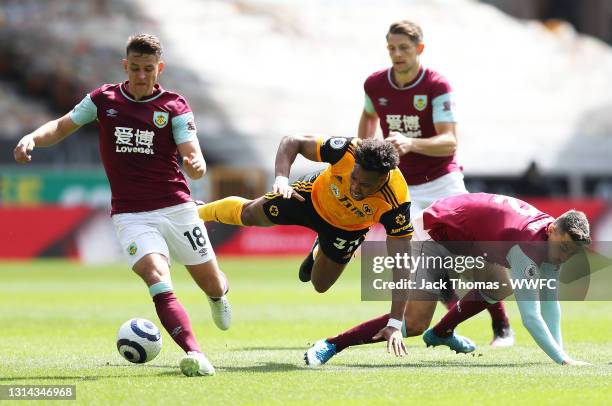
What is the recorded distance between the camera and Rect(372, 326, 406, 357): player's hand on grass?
24.7ft

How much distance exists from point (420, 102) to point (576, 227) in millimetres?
2712

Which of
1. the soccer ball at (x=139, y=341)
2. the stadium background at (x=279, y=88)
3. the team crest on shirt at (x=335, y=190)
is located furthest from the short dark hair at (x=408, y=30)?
the stadium background at (x=279, y=88)

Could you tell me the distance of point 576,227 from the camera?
737 cm

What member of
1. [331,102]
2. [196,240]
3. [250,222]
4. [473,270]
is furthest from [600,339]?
[331,102]

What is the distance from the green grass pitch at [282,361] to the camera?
21.4 ft

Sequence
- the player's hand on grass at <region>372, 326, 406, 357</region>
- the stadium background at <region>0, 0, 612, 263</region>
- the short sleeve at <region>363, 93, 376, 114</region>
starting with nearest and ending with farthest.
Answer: the player's hand on grass at <region>372, 326, 406, 357</region> < the short sleeve at <region>363, 93, 376, 114</region> < the stadium background at <region>0, 0, 612, 263</region>

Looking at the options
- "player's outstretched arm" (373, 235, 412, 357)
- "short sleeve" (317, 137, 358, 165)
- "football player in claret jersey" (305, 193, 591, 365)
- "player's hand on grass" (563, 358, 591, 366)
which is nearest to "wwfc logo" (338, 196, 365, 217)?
"short sleeve" (317, 137, 358, 165)

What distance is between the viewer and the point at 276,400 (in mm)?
6316

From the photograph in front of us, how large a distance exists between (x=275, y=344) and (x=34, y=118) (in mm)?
23305

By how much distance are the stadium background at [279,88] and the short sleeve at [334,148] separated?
15.8m

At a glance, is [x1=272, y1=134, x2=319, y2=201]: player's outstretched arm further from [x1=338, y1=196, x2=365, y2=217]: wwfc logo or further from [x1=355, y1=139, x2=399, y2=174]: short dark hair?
[x1=355, y1=139, x2=399, y2=174]: short dark hair

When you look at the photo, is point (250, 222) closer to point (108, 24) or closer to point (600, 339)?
point (600, 339)

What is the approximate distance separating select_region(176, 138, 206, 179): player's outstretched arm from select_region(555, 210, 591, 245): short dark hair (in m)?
2.36

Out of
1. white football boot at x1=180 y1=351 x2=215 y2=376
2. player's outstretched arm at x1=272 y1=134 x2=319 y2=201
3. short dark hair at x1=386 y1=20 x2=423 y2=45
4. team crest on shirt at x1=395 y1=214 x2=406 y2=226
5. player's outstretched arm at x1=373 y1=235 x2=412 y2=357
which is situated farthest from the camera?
short dark hair at x1=386 y1=20 x2=423 y2=45
